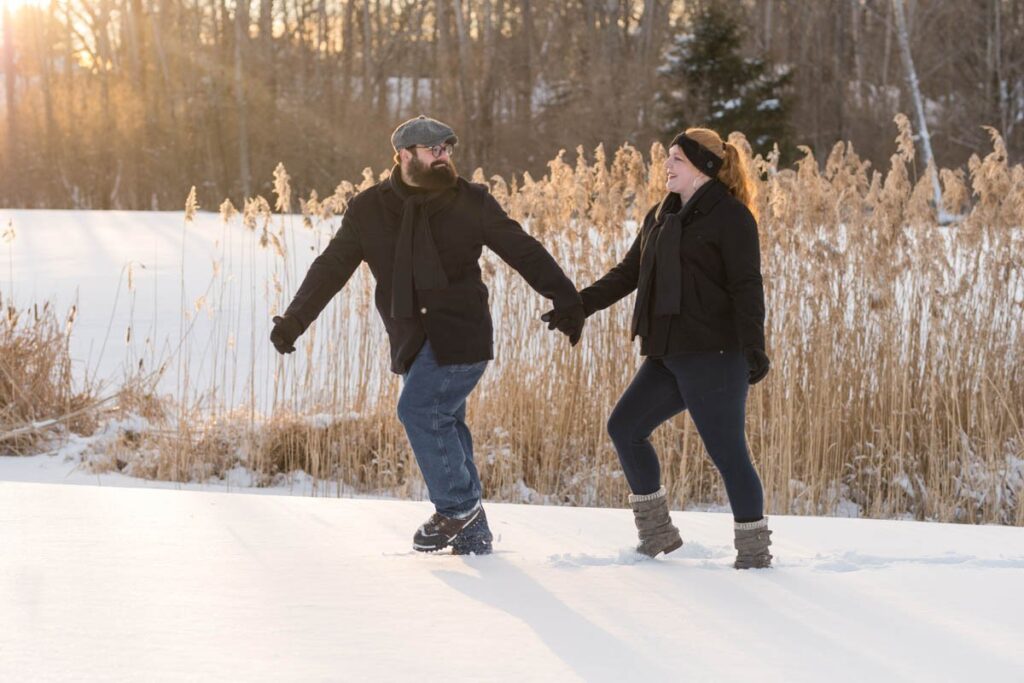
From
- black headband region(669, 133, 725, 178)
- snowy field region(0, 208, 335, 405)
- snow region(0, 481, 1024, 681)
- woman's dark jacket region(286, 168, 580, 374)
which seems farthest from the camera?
snowy field region(0, 208, 335, 405)

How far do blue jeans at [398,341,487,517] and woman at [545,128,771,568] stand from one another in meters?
0.35

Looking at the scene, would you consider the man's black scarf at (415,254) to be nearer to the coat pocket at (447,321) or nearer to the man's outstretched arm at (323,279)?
the coat pocket at (447,321)

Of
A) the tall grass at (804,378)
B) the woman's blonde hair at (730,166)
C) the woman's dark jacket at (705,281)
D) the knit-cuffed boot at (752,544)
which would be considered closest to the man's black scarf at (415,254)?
the woman's dark jacket at (705,281)

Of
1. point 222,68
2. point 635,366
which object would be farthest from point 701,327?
point 222,68

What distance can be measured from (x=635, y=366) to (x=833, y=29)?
73.3 ft

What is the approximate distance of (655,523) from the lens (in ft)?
11.9

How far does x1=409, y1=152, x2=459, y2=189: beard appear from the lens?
3.57 meters

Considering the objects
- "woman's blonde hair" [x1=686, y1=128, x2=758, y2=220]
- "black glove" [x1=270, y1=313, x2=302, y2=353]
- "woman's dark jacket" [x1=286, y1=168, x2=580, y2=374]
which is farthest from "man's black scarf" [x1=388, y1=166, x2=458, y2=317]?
"woman's blonde hair" [x1=686, y1=128, x2=758, y2=220]

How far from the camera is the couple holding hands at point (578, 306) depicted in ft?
11.1

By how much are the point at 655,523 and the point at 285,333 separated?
117 centimetres

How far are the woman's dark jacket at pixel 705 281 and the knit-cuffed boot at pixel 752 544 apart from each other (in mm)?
510

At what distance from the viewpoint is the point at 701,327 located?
11.0 feet

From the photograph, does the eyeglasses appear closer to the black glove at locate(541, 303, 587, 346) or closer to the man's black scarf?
the man's black scarf

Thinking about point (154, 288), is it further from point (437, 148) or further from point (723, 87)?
point (723, 87)
